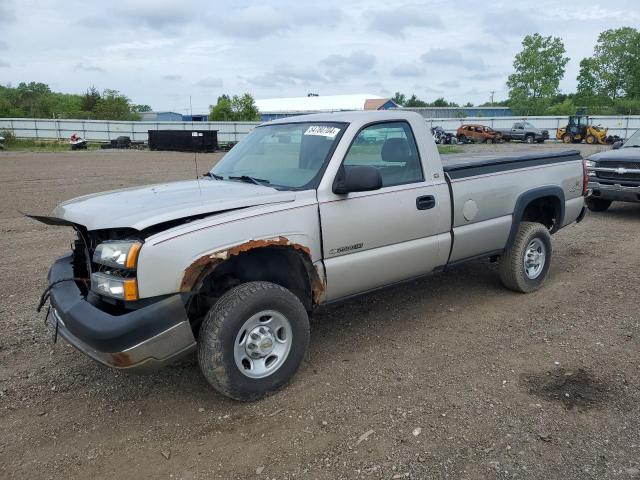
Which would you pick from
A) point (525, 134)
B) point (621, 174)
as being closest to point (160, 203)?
point (621, 174)

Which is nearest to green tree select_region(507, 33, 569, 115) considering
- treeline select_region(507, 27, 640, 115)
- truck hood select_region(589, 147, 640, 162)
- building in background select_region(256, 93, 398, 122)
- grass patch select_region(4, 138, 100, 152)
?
treeline select_region(507, 27, 640, 115)

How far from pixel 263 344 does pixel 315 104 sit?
254 ft

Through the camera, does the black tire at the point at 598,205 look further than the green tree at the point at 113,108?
No

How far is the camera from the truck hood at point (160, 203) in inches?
125

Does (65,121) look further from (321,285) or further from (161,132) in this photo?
(321,285)

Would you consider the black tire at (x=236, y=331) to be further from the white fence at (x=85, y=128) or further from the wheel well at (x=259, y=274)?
the white fence at (x=85, y=128)

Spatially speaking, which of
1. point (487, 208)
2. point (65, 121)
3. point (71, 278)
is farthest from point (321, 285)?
point (65, 121)

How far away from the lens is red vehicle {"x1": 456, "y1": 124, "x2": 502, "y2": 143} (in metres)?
42.1

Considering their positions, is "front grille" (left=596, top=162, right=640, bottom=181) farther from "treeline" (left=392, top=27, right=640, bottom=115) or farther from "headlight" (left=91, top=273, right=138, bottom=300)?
"treeline" (left=392, top=27, right=640, bottom=115)

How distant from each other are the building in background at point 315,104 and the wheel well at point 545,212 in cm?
6312

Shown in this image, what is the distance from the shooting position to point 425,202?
4.45m

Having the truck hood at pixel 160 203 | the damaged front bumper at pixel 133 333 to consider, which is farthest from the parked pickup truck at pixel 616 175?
the damaged front bumper at pixel 133 333

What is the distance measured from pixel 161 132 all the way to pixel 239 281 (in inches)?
1449

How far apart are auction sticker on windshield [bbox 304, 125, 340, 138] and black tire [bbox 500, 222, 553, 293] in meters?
2.40
